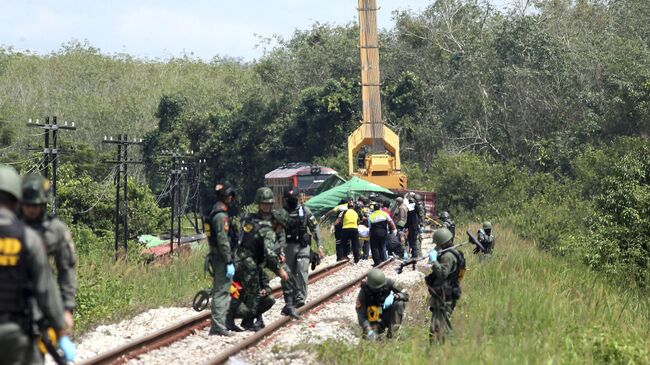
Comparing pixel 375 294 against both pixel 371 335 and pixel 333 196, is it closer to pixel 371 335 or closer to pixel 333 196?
pixel 371 335

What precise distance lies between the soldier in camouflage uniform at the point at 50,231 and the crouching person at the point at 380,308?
486 cm

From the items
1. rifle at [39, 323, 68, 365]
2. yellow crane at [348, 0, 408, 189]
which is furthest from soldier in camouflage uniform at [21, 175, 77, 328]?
yellow crane at [348, 0, 408, 189]

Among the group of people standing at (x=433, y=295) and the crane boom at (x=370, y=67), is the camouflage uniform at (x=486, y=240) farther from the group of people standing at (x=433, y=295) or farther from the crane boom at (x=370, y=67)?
the crane boom at (x=370, y=67)

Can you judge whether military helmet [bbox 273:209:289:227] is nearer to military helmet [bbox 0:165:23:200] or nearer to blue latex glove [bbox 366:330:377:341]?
blue latex glove [bbox 366:330:377:341]

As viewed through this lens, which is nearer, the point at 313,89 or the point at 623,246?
the point at 623,246

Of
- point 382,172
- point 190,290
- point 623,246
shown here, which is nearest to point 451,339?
point 190,290

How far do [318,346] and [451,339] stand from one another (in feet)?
5.38

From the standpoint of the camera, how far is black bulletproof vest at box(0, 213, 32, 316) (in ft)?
19.7

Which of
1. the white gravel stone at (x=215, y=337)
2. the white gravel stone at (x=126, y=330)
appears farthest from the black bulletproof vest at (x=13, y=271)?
the white gravel stone at (x=126, y=330)

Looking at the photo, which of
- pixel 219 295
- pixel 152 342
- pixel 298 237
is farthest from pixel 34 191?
pixel 298 237

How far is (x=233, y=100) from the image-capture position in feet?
279

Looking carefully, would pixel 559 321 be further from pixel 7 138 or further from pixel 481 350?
pixel 7 138

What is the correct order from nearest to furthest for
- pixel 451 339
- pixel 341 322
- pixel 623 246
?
pixel 451 339 < pixel 341 322 < pixel 623 246

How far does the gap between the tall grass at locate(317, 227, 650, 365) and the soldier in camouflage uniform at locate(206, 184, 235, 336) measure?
6.12 ft
